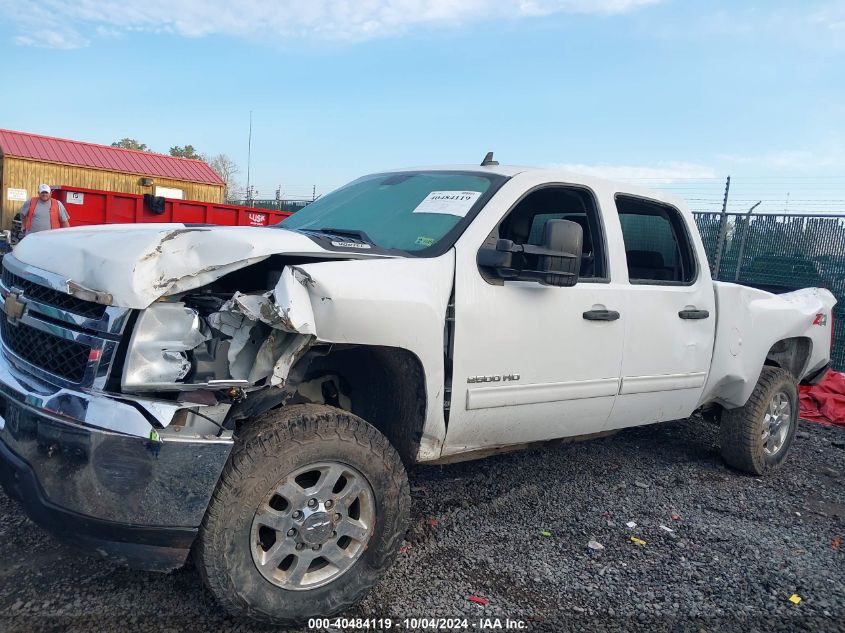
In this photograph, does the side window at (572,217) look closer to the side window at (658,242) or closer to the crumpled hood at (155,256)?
the side window at (658,242)

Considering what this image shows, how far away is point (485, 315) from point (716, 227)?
28.4ft

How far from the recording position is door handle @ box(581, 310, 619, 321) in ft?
11.8

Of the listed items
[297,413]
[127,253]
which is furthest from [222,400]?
[127,253]

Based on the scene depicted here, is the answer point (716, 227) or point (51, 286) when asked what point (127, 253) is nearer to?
point (51, 286)

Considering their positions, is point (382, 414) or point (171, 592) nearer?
point (171, 592)

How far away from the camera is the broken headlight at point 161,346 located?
91.7 inches

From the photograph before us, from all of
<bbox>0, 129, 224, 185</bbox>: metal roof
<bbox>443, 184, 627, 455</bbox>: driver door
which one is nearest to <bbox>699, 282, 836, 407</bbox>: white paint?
<bbox>443, 184, 627, 455</bbox>: driver door

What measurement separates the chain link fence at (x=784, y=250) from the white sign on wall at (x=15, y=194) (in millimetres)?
21756

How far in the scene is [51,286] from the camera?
2.54 metres

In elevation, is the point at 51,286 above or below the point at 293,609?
above

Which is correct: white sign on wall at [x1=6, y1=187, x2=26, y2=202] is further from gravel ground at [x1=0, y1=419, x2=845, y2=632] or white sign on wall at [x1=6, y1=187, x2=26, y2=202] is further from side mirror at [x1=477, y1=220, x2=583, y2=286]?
side mirror at [x1=477, y1=220, x2=583, y2=286]

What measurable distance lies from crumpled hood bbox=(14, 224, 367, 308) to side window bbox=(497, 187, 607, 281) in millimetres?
1419

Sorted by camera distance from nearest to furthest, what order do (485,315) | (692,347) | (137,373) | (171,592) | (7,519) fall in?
1. (137,373)
2. (171,592)
3. (485,315)
4. (7,519)
5. (692,347)

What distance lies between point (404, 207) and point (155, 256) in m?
1.51
